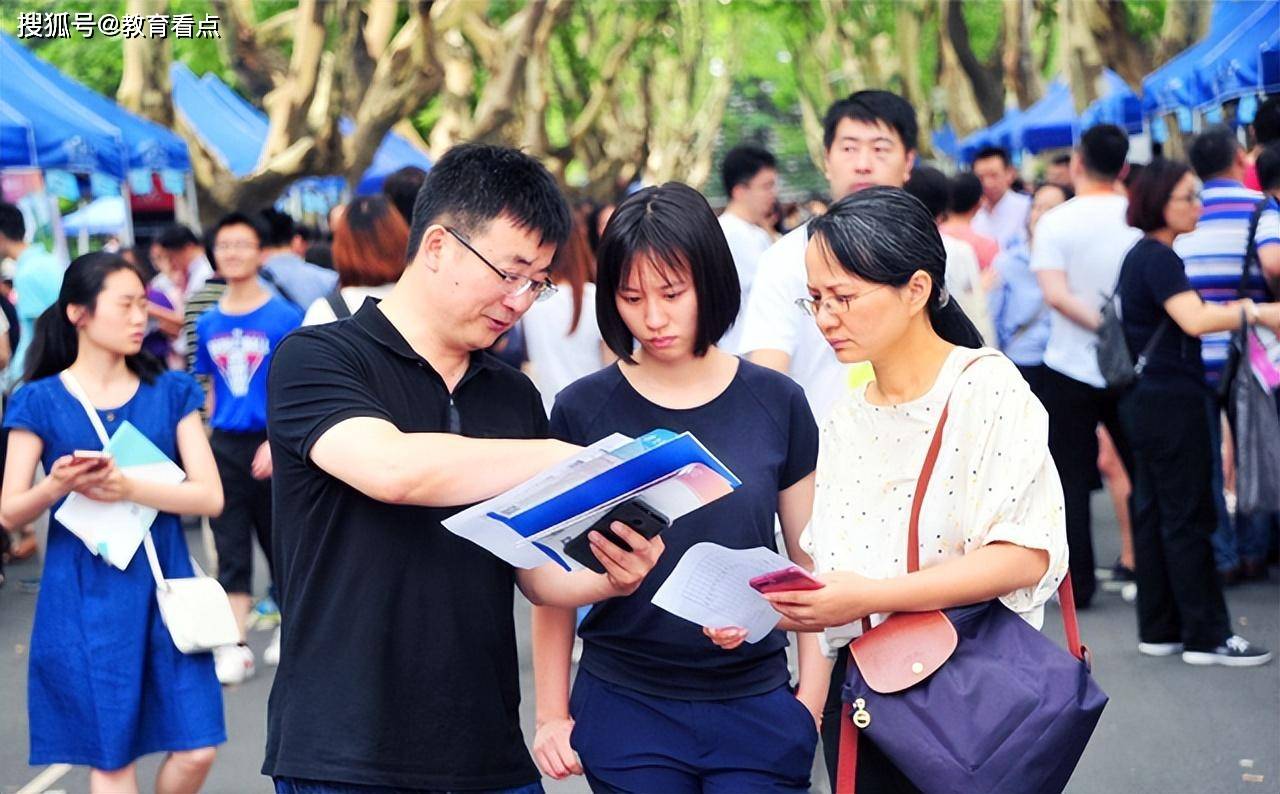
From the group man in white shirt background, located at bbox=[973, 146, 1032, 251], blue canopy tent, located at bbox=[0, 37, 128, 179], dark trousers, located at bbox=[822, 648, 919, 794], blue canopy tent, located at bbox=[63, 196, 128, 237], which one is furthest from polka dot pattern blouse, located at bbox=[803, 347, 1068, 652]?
blue canopy tent, located at bbox=[63, 196, 128, 237]

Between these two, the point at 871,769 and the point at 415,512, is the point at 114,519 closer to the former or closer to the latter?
the point at 415,512

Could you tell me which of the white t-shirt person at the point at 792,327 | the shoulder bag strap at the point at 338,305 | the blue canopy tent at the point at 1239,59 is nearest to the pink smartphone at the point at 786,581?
the white t-shirt person at the point at 792,327

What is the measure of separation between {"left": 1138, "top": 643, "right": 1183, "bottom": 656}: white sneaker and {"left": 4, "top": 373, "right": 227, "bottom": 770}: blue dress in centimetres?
418

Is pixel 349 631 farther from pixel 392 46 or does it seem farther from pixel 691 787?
pixel 392 46

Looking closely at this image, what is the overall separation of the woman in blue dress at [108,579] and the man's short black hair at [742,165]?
4886 millimetres

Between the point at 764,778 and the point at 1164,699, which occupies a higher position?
the point at 764,778

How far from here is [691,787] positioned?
316cm

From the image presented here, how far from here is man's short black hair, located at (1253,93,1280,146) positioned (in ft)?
27.3

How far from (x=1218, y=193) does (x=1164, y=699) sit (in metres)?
2.27

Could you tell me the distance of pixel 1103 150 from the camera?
7.85 meters

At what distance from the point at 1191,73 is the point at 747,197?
3.37 meters

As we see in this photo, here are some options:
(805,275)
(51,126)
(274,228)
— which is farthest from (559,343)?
(51,126)

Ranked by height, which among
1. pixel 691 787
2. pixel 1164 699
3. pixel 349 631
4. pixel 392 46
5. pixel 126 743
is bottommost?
pixel 1164 699

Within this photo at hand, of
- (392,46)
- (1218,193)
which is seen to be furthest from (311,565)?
(392,46)
